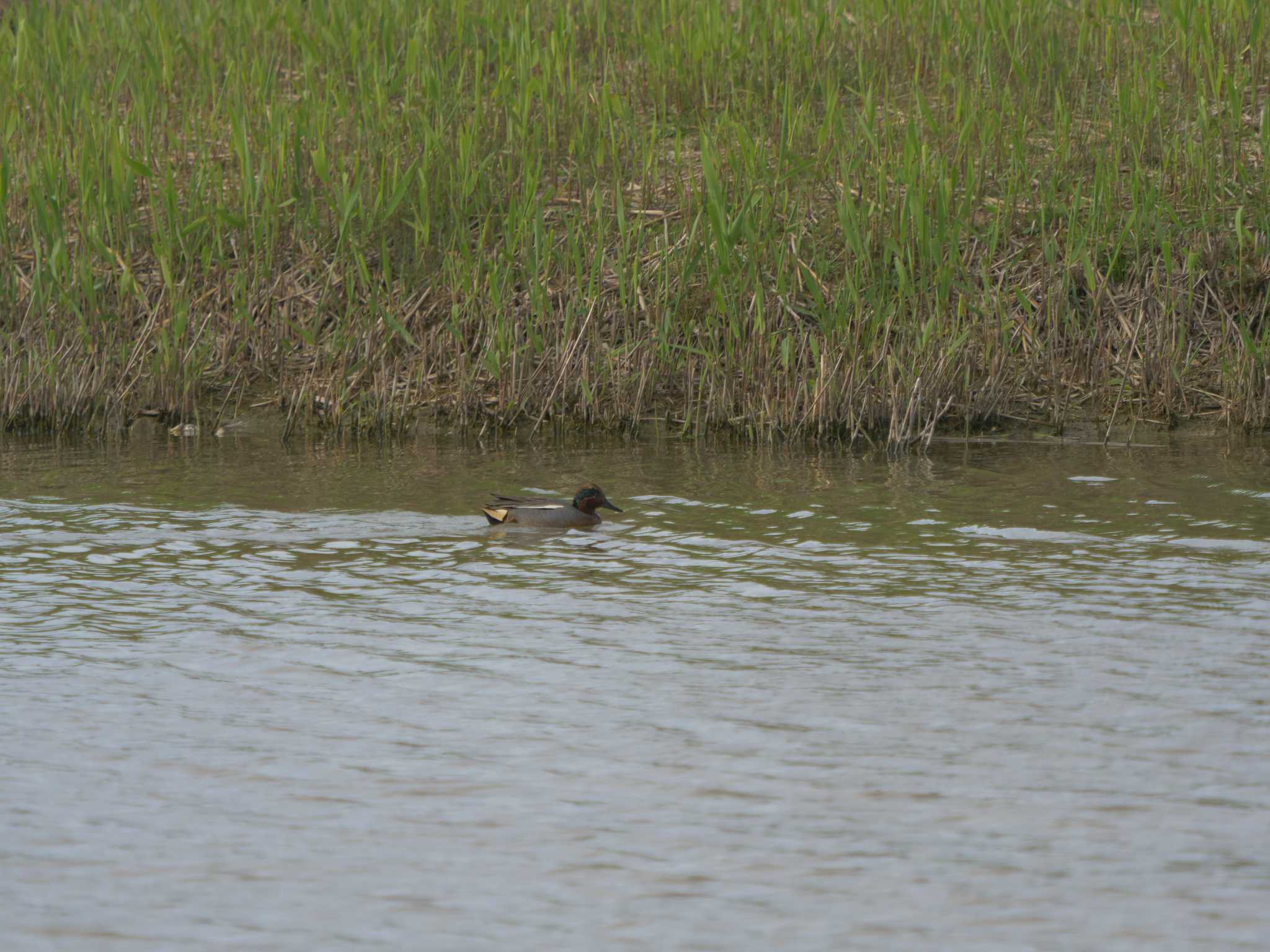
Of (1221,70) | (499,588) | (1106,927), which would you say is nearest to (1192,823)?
(1106,927)

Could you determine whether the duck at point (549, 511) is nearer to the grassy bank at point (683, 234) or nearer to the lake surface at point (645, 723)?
the lake surface at point (645, 723)

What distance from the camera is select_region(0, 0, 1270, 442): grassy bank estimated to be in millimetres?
10148

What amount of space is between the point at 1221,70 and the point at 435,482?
6.31 metres

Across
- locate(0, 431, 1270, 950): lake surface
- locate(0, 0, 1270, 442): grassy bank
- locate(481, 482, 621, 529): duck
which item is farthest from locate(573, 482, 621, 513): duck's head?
locate(0, 0, 1270, 442): grassy bank

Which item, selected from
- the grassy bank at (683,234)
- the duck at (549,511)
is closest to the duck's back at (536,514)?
the duck at (549,511)

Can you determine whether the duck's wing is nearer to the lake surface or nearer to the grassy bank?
the lake surface

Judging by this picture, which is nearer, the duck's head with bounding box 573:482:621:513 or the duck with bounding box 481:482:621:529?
the duck with bounding box 481:482:621:529

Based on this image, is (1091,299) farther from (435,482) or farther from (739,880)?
(739,880)

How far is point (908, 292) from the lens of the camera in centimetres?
992

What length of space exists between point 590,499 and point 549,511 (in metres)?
0.26

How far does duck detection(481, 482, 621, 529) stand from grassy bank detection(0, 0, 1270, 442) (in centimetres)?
236

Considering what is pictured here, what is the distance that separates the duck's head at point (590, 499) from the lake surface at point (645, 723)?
0.45 ft

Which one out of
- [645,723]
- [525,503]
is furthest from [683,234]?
[645,723]

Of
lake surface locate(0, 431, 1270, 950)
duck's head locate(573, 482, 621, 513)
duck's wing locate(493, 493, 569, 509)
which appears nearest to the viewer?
lake surface locate(0, 431, 1270, 950)
